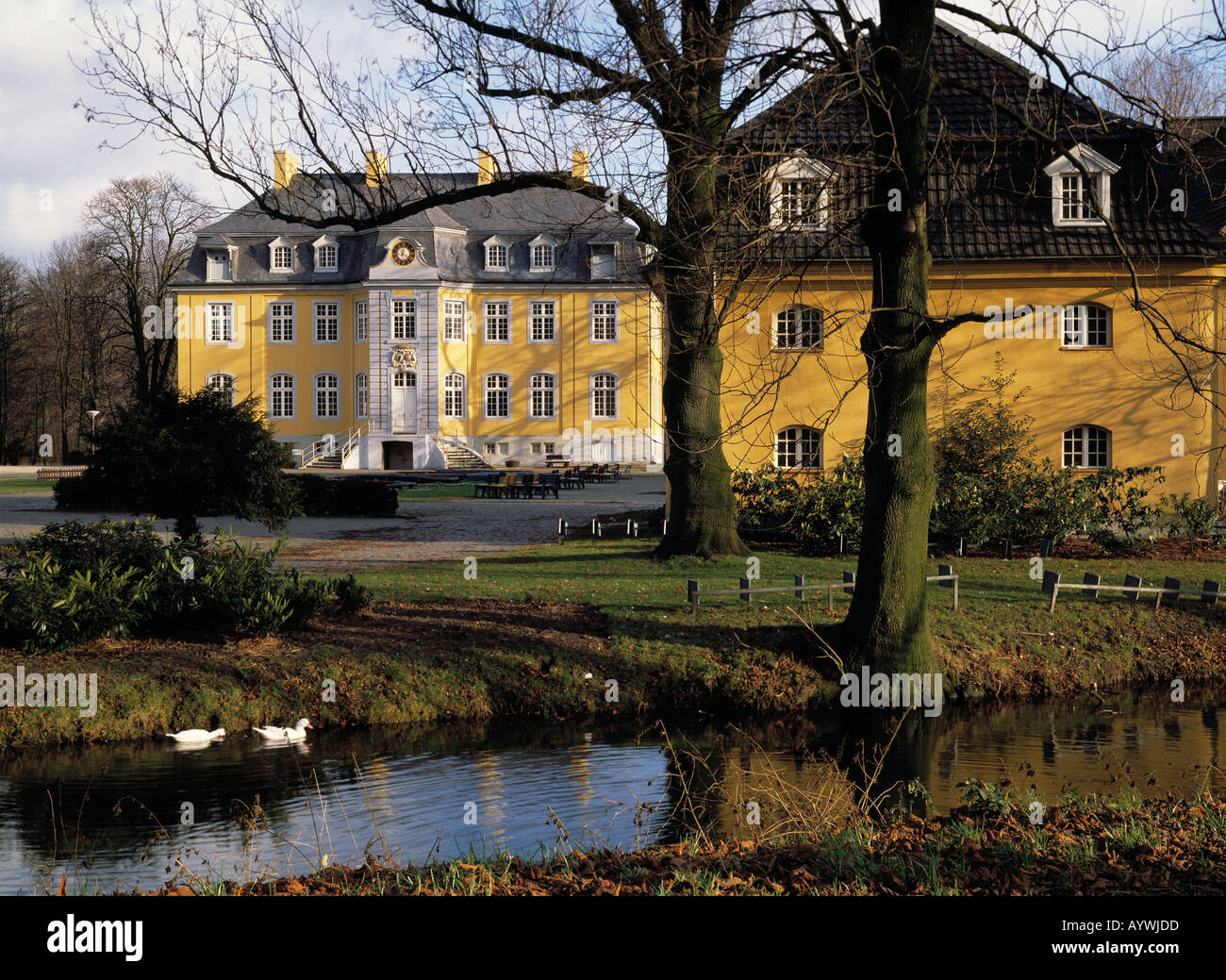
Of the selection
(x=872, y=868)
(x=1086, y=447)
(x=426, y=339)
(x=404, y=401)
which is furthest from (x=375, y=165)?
(x=404, y=401)

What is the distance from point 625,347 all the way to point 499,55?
39.0m

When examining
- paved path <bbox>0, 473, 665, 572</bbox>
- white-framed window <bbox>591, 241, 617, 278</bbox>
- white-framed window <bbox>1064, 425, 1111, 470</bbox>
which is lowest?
paved path <bbox>0, 473, 665, 572</bbox>

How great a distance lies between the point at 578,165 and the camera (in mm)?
13297

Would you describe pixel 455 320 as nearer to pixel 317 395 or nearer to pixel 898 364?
pixel 317 395

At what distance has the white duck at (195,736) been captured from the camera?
10.5 m

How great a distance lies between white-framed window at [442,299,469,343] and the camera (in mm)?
53281

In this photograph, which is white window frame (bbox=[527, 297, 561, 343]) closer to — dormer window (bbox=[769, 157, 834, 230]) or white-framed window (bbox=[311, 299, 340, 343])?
white-framed window (bbox=[311, 299, 340, 343])

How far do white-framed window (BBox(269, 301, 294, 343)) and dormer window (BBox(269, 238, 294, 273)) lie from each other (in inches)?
63.4

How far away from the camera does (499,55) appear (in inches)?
574

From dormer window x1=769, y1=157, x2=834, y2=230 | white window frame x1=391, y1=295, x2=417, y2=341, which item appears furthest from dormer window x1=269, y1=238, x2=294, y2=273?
dormer window x1=769, y1=157, x2=834, y2=230

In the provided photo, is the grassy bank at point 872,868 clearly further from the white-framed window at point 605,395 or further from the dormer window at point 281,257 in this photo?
the dormer window at point 281,257

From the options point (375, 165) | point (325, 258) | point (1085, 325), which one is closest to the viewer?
point (375, 165)

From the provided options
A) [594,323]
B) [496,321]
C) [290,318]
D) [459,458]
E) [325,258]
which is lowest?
[459,458]

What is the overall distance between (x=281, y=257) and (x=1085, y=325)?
40.6 meters
